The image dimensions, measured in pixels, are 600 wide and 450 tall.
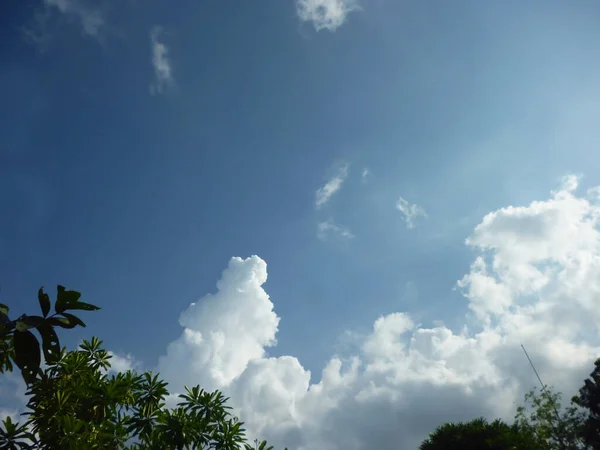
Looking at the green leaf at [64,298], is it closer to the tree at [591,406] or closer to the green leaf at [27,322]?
the green leaf at [27,322]

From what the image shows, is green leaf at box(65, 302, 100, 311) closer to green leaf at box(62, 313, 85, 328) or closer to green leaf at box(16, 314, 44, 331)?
green leaf at box(62, 313, 85, 328)

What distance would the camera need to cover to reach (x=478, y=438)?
78.6 feet

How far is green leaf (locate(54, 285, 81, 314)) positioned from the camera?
3.83 m

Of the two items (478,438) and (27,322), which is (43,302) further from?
(478,438)

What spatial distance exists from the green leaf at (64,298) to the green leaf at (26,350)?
0.42m

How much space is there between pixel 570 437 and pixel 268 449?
115ft

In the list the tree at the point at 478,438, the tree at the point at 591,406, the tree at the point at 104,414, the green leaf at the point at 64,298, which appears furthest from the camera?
the tree at the point at 591,406

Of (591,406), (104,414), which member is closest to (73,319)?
(104,414)

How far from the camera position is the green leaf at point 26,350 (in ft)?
12.9

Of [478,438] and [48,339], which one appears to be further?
[478,438]

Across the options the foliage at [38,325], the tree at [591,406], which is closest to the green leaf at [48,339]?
the foliage at [38,325]

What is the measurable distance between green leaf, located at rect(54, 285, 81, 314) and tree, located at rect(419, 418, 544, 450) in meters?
25.8

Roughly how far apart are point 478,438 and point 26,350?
2710cm

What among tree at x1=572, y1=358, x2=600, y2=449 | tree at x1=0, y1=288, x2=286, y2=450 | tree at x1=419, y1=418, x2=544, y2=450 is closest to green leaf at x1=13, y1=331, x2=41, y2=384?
tree at x1=0, y1=288, x2=286, y2=450
